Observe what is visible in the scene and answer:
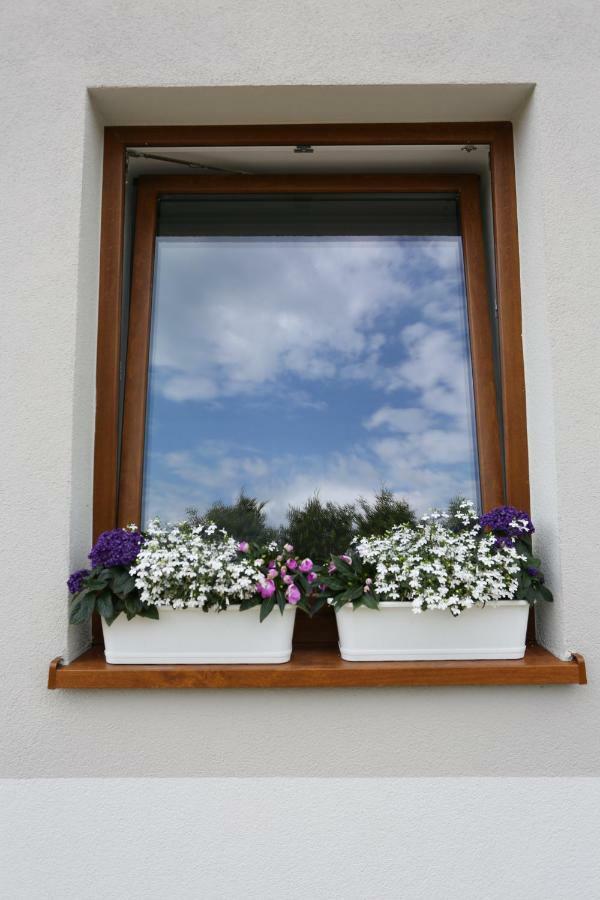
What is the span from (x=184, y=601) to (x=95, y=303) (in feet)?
3.16

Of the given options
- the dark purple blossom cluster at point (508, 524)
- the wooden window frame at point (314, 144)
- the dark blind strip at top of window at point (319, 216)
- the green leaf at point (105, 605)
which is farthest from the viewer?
the dark blind strip at top of window at point (319, 216)

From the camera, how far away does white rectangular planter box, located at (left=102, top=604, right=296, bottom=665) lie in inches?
72.3

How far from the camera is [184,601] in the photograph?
1815 millimetres

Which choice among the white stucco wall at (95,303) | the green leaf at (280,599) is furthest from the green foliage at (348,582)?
the white stucco wall at (95,303)

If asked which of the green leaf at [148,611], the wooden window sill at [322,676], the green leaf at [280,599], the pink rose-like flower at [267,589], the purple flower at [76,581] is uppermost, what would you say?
the purple flower at [76,581]

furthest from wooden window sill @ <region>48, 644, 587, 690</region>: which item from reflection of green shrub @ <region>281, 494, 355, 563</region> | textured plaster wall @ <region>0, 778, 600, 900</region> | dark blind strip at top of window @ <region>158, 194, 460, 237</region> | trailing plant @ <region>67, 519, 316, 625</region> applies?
dark blind strip at top of window @ <region>158, 194, 460, 237</region>

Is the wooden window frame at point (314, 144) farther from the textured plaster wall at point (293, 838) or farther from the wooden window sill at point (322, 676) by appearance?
the textured plaster wall at point (293, 838)

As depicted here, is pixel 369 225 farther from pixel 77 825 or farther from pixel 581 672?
pixel 77 825

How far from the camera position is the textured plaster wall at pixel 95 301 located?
5.99ft

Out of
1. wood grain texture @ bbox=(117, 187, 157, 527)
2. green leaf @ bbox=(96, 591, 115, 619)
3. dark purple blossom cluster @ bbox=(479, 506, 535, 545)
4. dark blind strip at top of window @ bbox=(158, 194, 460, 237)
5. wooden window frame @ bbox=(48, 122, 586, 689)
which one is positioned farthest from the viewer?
dark blind strip at top of window @ bbox=(158, 194, 460, 237)

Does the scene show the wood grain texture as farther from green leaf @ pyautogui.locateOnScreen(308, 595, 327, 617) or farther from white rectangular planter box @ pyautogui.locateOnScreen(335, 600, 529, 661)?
white rectangular planter box @ pyautogui.locateOnScreen(335, 600, 529, 661)

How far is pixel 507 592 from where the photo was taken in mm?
1822

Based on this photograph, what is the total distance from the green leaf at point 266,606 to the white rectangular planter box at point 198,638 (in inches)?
1.5

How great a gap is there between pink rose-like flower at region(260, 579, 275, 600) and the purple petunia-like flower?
0.36 meters
